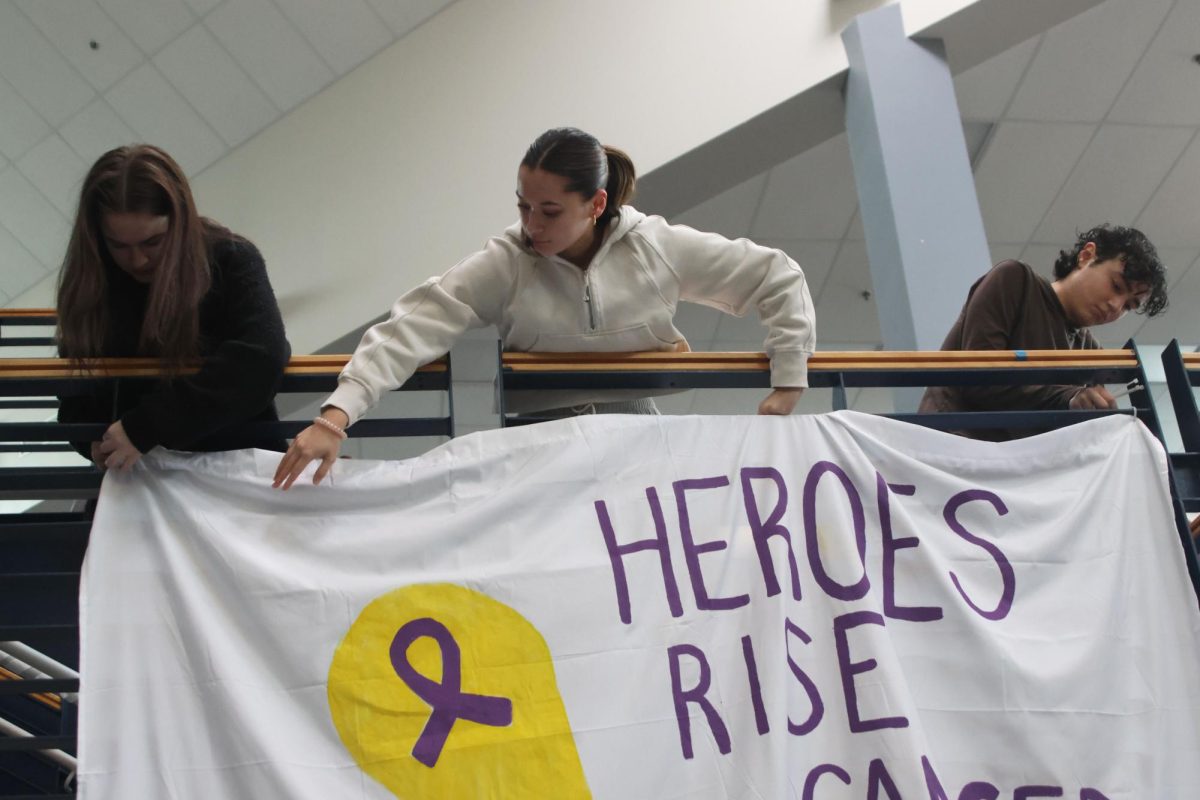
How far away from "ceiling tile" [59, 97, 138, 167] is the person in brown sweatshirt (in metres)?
4.50

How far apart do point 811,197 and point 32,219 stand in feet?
12.7

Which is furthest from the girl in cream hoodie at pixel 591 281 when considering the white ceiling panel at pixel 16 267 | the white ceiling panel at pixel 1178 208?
the white ceiling panel at pixel 16 267

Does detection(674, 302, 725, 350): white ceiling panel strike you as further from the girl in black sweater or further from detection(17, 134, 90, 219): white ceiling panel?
the girl in black sweater

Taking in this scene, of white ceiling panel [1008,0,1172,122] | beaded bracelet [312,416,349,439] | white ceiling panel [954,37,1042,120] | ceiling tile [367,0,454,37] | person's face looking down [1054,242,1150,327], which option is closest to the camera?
beaded bracelet [312,416,349,439]

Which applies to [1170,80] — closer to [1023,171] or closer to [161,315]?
[1023,171]

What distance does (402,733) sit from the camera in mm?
1985

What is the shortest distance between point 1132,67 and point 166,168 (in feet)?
15.1

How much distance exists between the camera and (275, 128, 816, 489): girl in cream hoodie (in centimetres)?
230

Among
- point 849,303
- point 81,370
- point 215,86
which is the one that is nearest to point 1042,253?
point 849,303

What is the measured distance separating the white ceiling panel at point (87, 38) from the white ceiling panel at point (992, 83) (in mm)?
3691

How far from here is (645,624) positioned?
2131 millimetres

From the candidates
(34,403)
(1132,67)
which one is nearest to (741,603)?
(34,403)

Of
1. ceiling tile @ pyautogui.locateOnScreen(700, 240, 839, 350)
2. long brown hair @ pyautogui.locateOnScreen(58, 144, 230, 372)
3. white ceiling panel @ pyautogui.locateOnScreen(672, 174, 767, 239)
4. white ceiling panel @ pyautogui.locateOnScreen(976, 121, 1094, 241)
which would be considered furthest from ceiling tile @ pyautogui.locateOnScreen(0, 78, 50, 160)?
white ceiling panel @ pyautogui.locateOnScreen(976, 121, 1094, 241)

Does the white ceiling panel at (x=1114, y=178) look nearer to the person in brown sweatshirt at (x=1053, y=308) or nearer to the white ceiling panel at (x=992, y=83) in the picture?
the white ceiling panel at (x=992, y=83)
